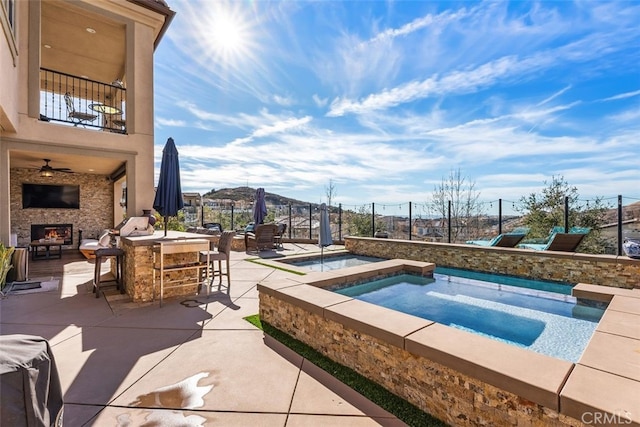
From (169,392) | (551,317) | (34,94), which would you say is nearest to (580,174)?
(551,317)

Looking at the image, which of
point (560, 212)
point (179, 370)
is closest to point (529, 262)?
point (560, 212)

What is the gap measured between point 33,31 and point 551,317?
1165 centimetres

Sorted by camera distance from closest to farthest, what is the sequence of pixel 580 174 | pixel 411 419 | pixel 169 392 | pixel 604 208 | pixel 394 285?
pixel 411 419 → pixel 169 392 → pixel 394 285 → pixel 604 208 → pixel 580 174

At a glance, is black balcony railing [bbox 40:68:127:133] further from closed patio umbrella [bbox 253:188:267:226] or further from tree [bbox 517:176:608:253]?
tree [bbox 517:176:608:253]

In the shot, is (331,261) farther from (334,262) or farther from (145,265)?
(145,265)

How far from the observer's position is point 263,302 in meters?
4.00

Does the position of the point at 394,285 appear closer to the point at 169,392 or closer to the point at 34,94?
the point at 169,392

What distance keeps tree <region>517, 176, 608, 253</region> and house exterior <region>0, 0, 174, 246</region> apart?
11999 millimetres

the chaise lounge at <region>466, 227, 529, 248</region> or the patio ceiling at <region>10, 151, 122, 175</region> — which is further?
the patio ceiling at <region>10, 151, 122, 175</region>

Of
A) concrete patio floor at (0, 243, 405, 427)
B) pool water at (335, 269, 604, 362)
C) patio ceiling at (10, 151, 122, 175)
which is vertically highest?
patio ceiling at (10, 151, 122, 175)

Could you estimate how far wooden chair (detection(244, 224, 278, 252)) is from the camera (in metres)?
10.5

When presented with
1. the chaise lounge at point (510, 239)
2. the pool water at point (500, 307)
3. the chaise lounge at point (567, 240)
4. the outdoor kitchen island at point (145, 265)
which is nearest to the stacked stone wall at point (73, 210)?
the outdoor kitchen island at point (145, 265)

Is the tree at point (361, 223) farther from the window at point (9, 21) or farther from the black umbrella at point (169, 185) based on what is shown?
the window at point (9, 21)

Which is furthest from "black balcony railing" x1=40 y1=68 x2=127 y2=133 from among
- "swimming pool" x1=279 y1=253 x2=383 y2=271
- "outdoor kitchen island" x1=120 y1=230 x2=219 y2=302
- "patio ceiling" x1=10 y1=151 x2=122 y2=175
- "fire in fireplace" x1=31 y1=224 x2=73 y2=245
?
"swimming pool" x1=279 y1=253 x2=383 y2=271
